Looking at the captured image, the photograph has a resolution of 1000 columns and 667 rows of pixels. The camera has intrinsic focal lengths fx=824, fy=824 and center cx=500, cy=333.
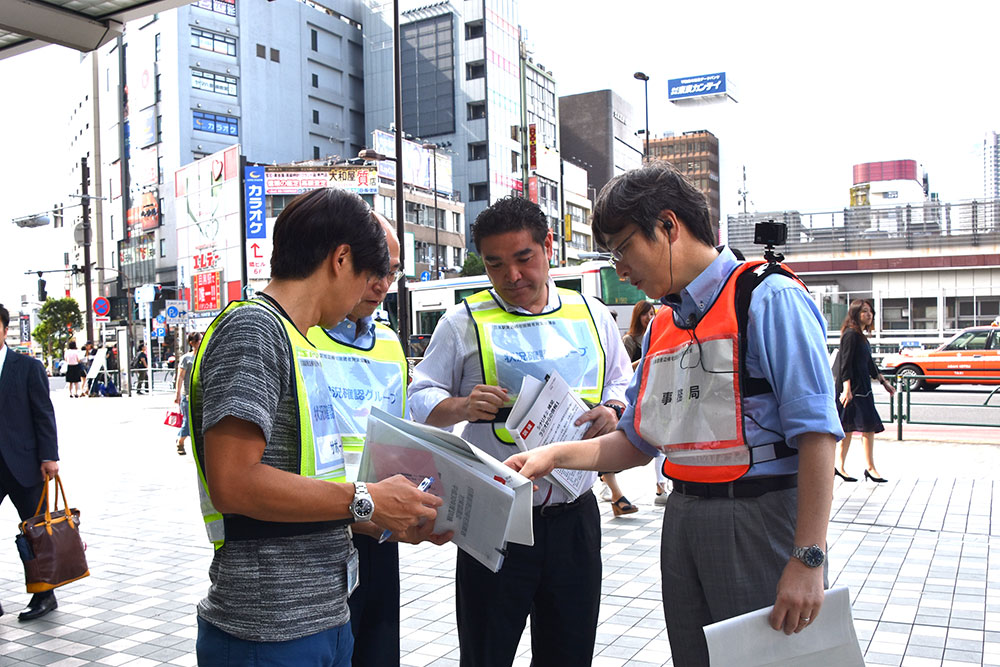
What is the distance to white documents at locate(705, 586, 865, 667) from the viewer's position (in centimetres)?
194

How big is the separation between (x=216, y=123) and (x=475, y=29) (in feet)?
82.6

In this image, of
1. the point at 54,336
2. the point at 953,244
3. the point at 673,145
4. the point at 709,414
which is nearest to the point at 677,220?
the point at 709,414

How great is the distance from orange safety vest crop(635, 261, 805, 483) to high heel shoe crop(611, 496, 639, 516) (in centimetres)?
541

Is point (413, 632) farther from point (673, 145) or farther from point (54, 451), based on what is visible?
point (673, 145)

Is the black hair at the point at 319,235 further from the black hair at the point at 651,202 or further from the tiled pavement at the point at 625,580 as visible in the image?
the tiled pavement at the point at 625,580

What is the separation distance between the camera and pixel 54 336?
6744cm

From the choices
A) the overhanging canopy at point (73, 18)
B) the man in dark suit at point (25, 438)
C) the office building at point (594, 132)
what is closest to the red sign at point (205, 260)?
the man in dark suit at point (25, 438)

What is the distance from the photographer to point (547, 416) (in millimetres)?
2789

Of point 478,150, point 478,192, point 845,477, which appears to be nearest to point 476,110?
point 478,150

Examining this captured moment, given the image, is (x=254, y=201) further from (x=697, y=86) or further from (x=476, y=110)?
(x=476, y=110)

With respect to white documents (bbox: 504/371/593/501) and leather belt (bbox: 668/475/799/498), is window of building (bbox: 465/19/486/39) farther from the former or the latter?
leather belt (bbox: 668/475/799/498)

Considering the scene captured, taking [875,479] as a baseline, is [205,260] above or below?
above

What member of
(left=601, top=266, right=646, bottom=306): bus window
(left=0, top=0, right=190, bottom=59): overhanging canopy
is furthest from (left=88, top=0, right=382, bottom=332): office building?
(left=0, top=0, right=190, bottom=59): overhanging canopy

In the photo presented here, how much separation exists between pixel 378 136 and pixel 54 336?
31457mm
